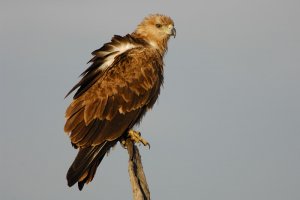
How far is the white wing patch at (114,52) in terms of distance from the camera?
1309cm

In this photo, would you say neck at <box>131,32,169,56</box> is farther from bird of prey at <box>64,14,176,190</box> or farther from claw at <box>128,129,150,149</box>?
claw at <box>128,129,150,149</box>

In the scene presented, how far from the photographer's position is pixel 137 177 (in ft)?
35.2

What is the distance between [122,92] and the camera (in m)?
12.7

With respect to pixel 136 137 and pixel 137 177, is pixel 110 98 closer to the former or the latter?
pixel 136 137

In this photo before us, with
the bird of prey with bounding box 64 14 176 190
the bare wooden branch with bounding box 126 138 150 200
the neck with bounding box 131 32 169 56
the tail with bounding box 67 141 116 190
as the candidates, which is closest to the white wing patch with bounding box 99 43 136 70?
the bird of prey with bounding box 64 14 176 190

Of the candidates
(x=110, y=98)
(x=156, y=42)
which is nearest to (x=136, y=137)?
(x=110, y=98)

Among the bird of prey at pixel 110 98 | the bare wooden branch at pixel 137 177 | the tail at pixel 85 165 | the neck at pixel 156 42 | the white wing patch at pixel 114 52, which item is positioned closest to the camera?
the bare wooden branch at pixel 137 177

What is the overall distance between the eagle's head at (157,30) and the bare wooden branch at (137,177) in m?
3.83

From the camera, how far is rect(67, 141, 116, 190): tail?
36.5ft

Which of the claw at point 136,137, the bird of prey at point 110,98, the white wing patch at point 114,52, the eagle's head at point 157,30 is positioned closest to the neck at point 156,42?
the eagle's head at point 157,30

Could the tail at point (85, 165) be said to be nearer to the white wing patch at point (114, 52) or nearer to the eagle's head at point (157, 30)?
the white wing patch at point (114, 52)

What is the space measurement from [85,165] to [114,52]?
294 centimetres

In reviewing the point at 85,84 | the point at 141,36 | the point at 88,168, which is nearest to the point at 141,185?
the point at 88,168

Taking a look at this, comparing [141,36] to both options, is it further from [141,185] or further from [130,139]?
[141,185]
